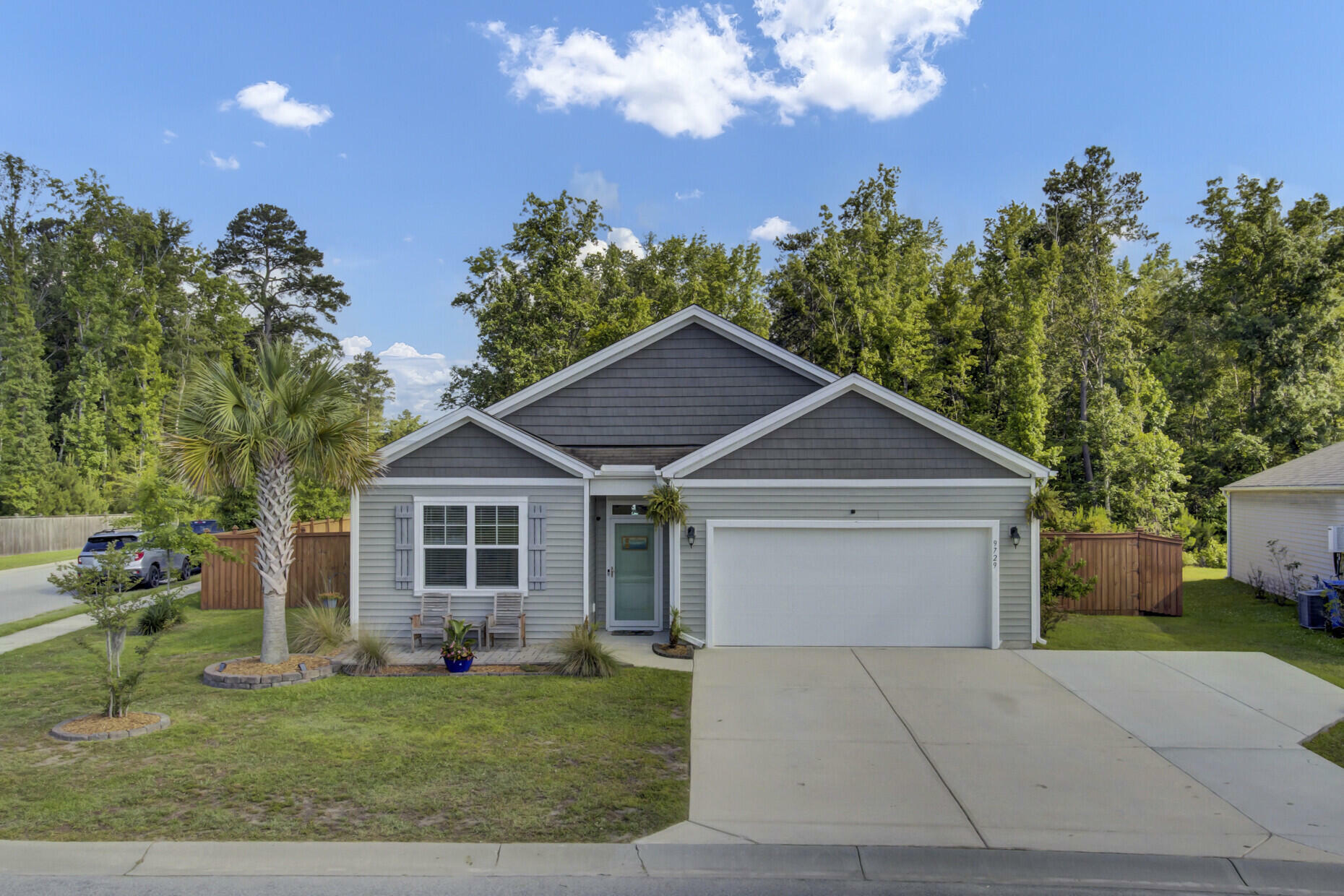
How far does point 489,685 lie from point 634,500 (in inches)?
181

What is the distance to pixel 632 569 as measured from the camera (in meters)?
13.7

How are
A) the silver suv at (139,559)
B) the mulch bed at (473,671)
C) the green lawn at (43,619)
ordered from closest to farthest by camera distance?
the mulch bed at (473,671), the green lawn at (43,619), the silver suv at (139,559)

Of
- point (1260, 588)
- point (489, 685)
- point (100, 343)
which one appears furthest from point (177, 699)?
point (100, 343)

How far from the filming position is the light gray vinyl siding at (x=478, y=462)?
12469 millimetres

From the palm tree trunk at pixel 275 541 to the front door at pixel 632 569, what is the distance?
5127 mm

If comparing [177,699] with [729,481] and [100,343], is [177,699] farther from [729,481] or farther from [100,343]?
[100,343]

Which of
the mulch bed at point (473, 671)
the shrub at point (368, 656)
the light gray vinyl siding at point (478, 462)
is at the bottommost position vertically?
the mulch bed at point (473, 671)

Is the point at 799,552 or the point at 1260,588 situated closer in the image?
the point at 799,552

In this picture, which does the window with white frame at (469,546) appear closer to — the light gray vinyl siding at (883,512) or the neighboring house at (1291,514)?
the light gray vinyl siding at (883,512)

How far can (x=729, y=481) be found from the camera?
1236cm

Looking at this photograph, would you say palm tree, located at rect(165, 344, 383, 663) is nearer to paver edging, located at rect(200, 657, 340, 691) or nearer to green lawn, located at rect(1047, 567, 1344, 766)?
paver edging, located at rect(200, 657, 340, 691)

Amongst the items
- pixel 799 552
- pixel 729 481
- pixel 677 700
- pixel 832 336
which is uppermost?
pixel 832 336

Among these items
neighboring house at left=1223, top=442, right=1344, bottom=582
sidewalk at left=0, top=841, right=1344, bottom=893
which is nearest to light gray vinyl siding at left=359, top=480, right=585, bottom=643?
sidewalk at left=0, top=841, right=1344, bottom=893

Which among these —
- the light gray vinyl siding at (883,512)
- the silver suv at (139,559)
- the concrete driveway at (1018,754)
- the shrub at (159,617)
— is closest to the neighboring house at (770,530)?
the light gray vinyl siding at (883,512)
